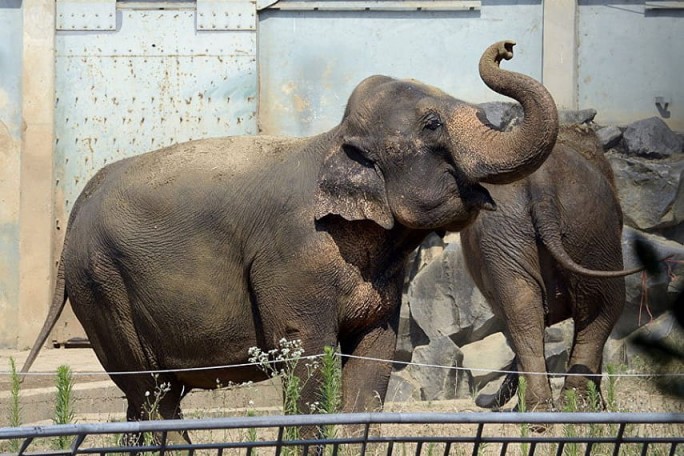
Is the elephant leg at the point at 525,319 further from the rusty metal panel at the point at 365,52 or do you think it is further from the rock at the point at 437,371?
the rusty metal panel at the point at 365,52

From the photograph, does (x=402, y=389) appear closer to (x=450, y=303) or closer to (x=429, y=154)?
(x=450, y=303)

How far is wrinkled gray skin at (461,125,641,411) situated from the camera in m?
9.55

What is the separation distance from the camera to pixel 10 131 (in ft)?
47.9

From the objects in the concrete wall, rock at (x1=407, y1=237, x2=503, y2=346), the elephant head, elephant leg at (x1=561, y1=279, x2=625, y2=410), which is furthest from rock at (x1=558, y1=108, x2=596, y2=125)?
the elephant head

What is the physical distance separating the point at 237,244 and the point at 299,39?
703 cm

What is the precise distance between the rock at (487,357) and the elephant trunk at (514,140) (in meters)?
4.86

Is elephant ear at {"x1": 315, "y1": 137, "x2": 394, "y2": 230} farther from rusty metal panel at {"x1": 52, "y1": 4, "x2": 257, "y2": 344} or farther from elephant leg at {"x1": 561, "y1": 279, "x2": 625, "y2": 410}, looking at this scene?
rusty metal panel at {"x1": 52, "y1": 4, "x2": 257, "y2": 344}

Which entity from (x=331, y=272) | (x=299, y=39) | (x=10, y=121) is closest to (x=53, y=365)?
(x=10, y=121)

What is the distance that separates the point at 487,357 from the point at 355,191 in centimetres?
507

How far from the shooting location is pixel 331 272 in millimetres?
7395

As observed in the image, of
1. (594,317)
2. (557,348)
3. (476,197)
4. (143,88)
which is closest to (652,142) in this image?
(557,348)

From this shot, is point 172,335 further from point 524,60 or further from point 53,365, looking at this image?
point 524,60

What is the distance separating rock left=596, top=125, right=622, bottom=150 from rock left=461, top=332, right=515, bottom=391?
7.74 feet

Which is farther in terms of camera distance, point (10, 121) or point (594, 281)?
point (10, 121)
